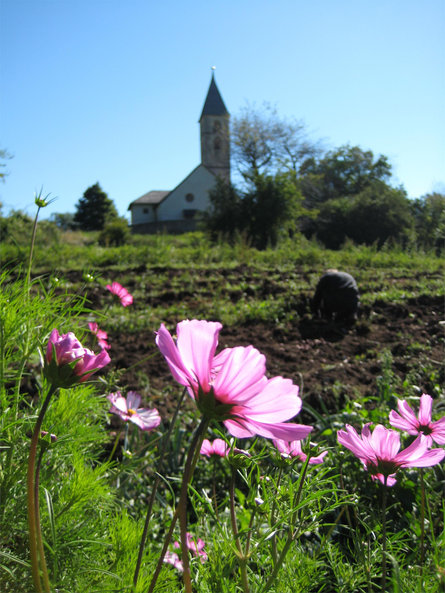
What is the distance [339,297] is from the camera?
484 cm

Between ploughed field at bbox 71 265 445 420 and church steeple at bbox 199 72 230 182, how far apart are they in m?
40.2

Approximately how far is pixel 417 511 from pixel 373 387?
1.68m

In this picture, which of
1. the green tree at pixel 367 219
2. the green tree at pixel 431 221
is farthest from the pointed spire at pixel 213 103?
the green tree at pixel 431 221

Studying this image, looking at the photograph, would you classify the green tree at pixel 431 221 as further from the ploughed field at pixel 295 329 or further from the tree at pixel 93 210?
the tree at pixel 93 210

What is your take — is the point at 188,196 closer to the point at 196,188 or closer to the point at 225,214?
the point at 196,188

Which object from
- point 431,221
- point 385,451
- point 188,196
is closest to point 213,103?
point 188,196

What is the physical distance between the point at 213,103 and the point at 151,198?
12.3 metres

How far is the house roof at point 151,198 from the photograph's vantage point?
144 feet

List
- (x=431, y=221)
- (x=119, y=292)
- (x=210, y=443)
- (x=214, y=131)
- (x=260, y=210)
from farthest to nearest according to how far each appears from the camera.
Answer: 1. (x=214, y=131)
2. (x=260, y=210)
3. (x=431, y=221)
4. (x=119, y=292)
5. (x=210, y=443)

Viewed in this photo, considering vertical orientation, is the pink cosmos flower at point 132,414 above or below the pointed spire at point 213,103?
below

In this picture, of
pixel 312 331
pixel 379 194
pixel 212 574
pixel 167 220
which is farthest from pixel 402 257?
pixel 167 220

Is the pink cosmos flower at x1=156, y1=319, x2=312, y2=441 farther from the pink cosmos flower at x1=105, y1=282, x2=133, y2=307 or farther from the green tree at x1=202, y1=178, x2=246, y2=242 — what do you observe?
the green tree at x1=202, y1=178, x2=246, y2=242

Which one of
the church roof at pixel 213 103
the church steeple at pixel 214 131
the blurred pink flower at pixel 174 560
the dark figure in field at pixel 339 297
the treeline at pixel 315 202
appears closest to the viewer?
the blurred pink flower at pixel 174 560

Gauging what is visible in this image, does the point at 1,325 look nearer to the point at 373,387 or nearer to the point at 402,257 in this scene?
the point at 373,387
